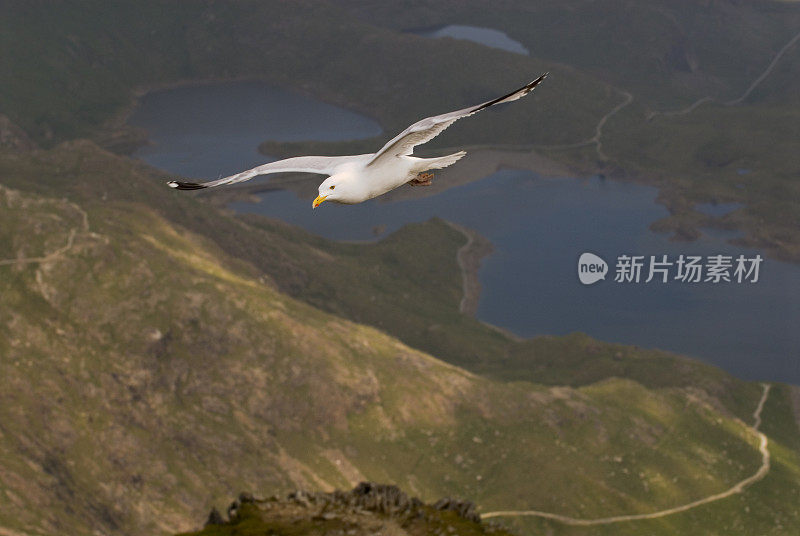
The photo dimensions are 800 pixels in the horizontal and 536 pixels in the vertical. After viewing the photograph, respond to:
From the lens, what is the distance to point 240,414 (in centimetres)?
13088

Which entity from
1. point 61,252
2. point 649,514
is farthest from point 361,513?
point 61,252

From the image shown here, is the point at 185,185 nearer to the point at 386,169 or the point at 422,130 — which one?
the point at 386,169

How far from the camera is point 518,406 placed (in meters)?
146

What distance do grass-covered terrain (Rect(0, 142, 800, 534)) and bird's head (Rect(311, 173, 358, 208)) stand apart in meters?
90.7

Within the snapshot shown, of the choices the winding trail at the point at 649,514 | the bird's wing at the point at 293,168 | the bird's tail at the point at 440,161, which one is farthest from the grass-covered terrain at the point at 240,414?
the bird's tail at the point at 440,161

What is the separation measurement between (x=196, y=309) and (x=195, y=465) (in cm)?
2657

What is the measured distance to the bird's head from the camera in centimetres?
2630

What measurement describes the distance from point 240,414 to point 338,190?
109210 millimetres

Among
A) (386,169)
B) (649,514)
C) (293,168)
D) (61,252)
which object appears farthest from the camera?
(61,252)

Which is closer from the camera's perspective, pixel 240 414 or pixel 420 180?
pixel 420 180

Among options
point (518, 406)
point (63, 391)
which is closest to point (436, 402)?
point (518, 406)

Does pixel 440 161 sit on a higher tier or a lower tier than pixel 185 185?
lower

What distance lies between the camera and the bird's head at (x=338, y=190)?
2630 cm

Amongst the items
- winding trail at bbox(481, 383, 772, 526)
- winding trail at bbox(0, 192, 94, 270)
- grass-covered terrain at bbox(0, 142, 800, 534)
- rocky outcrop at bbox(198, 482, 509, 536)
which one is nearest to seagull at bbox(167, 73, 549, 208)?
rocky outcrop at bbox(198, 482, 509, 536)
